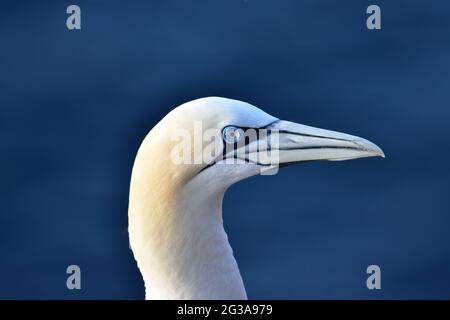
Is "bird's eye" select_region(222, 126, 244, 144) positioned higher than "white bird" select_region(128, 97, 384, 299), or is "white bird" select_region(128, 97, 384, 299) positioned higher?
"bird's eye" select_region(222, 126, 244, 144)

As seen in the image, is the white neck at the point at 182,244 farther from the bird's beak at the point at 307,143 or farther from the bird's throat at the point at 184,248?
the bird's beak at the point at 307,143

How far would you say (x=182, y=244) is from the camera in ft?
23.9

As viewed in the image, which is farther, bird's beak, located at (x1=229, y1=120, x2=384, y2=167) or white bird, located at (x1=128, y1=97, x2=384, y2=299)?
bird's beak, located at (x1=229, y1=120, x2=384, y2=167)

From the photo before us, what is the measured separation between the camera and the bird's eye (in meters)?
7.25

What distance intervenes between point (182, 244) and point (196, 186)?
1.07ft

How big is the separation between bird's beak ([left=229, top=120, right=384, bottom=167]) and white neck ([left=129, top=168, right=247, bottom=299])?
36cm

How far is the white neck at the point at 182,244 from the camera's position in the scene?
7211 mm

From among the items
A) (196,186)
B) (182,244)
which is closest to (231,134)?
(196,186)

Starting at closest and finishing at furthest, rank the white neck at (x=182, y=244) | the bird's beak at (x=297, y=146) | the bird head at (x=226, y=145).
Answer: the bird head at (x=226, y=145) → the white neck at (x=182, y=244) → the bird's beak at (x=297, y=146)

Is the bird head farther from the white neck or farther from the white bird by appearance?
the white neck

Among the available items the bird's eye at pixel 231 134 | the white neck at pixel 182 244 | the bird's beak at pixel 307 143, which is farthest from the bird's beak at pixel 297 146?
the white neck at pixel 182 244

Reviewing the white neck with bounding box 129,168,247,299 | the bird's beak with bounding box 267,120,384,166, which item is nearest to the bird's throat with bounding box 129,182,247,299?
the white neck with bounding box 129,168,247,299
